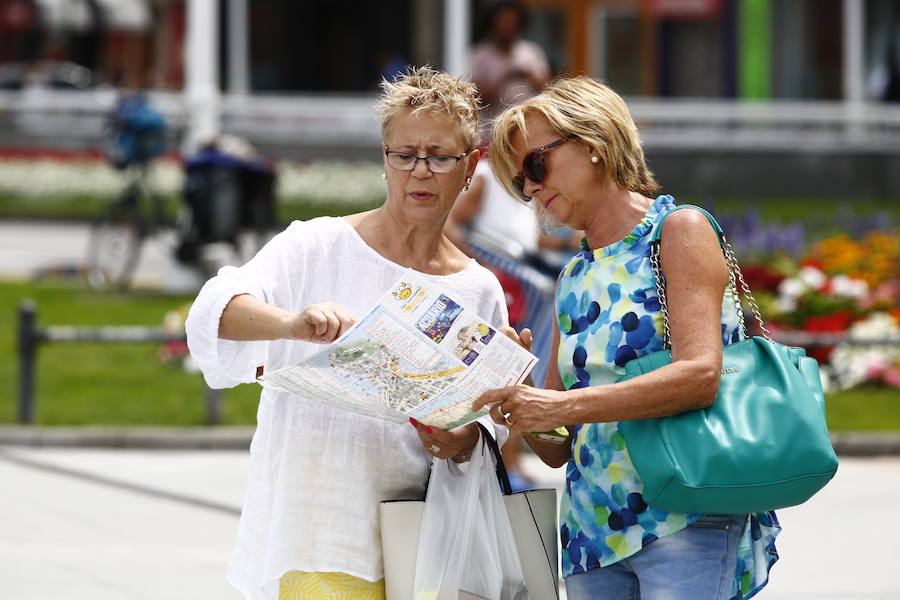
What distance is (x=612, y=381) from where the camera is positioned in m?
3.14

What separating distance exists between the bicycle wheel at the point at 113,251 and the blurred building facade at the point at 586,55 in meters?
8.65

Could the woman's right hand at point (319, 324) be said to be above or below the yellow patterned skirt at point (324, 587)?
above

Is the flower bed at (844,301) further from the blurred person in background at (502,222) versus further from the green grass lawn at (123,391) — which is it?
the blurred person in background at (502,222)

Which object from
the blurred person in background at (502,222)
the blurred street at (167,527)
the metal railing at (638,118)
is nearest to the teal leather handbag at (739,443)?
the blurred street at (167,527)

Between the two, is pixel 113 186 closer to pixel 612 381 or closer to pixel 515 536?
pixel 515 536

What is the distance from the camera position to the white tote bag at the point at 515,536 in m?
3.22

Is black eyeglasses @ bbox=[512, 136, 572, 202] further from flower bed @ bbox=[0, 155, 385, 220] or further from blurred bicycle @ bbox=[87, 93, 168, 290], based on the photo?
flower bed @ bbox=[0, 155, 385, 220]

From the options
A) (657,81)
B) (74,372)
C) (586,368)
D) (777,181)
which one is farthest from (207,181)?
(657,81)

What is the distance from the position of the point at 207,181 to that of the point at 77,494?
6355mm

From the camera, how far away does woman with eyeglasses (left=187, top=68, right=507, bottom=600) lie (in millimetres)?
3246

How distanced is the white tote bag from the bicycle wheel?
1209 centimetres

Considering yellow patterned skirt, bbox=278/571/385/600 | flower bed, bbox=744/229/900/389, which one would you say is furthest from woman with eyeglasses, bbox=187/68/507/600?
flower bed, bbox=744/229/900/389

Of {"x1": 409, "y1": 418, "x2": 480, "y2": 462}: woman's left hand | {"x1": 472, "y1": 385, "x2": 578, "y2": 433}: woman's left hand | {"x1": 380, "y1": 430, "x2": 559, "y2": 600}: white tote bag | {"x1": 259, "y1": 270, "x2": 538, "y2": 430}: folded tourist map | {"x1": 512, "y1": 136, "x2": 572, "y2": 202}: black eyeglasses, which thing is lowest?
{"x1": 380, "y1": 430, "x2": 559, "y2": 600}: white tote bag

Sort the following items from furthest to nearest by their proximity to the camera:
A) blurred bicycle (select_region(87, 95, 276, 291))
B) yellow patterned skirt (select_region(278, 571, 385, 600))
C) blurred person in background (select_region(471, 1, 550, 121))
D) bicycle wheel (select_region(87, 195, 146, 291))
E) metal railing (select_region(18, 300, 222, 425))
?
bicycle wheel (select_region(87, 195, 146, 291)), blurred bicycle (select_region(87, 95, 276, 291)), metal railing (select_region(18, 300, 222, 425)), blurred person in background (select_region(471, 1, 550, 121)), yellow patterned skirt (select_region(278, 571, 385, 600))
